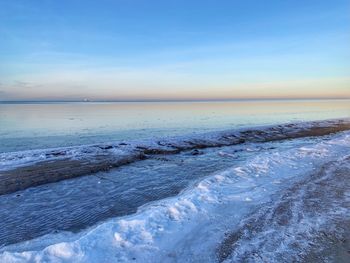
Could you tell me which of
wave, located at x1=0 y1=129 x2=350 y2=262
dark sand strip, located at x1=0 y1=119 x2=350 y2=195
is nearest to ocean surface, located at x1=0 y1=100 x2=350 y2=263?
wave, located at x1=0 y1=129 x2=350 y2=262

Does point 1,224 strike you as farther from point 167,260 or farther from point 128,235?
point 167,260

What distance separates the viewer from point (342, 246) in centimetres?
476

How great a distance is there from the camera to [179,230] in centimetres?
570

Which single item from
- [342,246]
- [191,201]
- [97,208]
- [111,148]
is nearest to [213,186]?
[191,201]

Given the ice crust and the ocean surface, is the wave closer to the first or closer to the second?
the ocean surface

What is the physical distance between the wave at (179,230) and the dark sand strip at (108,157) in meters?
5.27

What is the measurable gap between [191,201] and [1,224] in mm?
4707

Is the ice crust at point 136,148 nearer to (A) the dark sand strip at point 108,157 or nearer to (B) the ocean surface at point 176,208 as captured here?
(A) the dark sand strip at point 108,157

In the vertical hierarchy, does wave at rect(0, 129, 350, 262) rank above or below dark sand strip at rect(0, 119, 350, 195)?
above

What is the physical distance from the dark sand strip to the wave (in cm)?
527

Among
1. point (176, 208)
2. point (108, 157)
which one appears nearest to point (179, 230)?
point (176, 208)

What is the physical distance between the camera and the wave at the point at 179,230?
4.79m

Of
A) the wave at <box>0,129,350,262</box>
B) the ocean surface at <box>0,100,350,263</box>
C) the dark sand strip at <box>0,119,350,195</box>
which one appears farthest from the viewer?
the dark sand strip at <box>0,119,350,195</box>

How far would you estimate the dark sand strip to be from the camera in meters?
10.7
